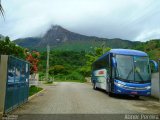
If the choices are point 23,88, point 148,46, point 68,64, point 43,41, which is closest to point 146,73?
point 23,88

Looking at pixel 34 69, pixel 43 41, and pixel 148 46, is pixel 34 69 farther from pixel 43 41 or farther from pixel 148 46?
pixel 43 41

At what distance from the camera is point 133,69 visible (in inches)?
947

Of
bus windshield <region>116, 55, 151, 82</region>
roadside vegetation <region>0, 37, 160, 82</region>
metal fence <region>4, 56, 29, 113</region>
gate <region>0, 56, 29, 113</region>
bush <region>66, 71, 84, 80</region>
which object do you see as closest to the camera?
gate <region>0, 56, 29, 113</region>

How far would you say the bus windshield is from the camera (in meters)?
23.9

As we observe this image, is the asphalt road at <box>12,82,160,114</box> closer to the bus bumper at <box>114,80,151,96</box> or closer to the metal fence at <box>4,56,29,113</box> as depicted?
the metal fence at <box>4,56,29,113</box>

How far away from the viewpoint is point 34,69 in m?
34.8

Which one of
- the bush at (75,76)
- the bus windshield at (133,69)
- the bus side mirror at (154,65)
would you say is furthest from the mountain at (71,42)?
the bus windshield at (133,69)

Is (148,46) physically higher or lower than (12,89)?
higher

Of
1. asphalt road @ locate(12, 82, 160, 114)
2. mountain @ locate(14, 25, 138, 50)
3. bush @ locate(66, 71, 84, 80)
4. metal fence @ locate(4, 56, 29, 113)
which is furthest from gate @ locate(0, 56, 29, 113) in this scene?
mountain @ locate(14, 25, 138, 50)

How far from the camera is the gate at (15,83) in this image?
546 inches

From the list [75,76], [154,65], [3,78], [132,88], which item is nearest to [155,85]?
[154,65]

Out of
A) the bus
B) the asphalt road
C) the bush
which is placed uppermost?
the bush

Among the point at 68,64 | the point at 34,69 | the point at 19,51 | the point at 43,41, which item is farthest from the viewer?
the point at 43,41

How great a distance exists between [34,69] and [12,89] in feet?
66.0
